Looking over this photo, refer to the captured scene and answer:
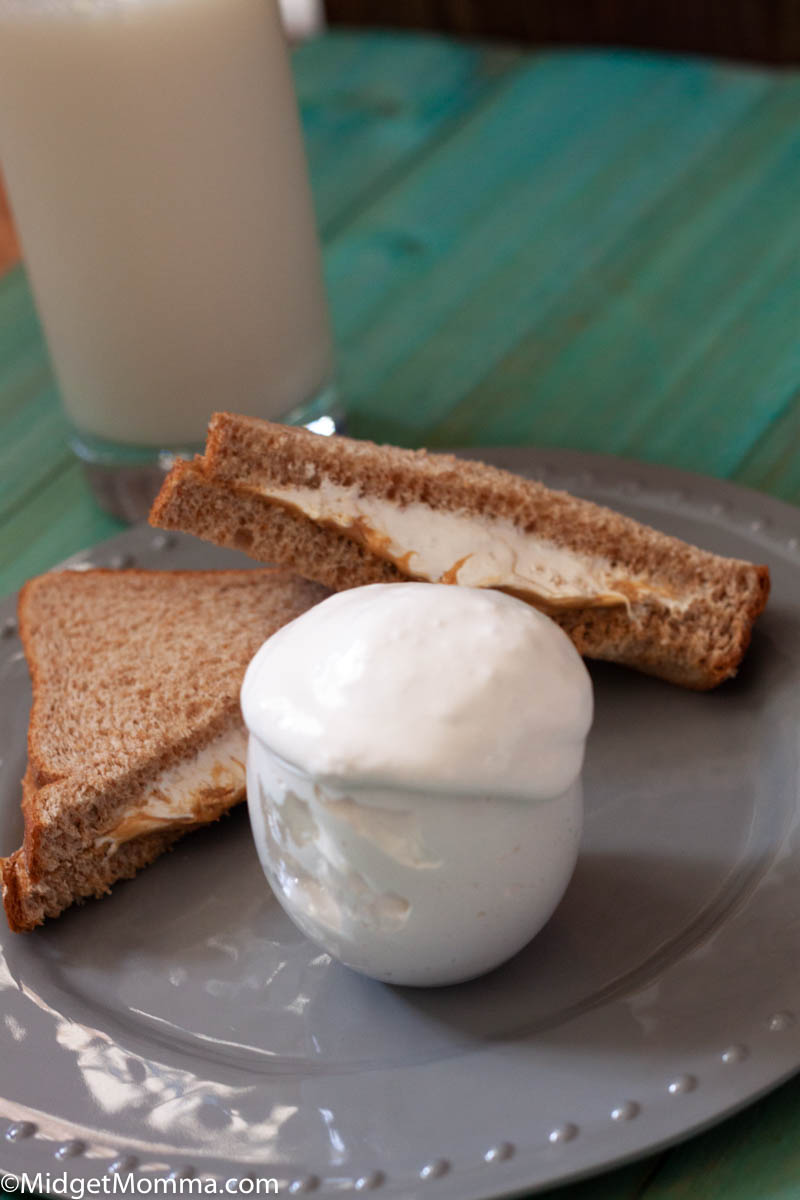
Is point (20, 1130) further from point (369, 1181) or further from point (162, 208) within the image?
point (162, 208)

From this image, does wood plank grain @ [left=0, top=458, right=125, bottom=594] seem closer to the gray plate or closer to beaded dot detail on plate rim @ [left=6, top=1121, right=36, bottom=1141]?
the gray plate

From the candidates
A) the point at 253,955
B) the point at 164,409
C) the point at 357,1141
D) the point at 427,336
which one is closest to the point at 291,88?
the point at 164,409

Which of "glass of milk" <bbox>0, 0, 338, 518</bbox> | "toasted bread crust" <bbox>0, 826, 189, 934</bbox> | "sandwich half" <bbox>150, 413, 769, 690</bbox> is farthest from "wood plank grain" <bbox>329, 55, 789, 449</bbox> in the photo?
"toasted bread crust" <bbox>0, 826, 189, 934</bbox>

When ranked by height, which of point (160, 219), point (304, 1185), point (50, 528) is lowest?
point (50, 528)

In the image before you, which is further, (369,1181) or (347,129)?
(347,129)

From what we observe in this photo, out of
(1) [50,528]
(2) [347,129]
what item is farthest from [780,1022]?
(2) [347,129]

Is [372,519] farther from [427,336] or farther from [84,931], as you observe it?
[427,336]

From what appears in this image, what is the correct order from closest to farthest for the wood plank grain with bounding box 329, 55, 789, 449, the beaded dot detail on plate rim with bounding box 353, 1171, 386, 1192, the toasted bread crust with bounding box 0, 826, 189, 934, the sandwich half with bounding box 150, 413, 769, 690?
the beaded dot detail on plate rim with bounding box 353, 1171, 386, 1192, the toasted bread crust with bounding box 0, 826, 189, 934, the sandwich half with bounding box 150, 413, 769, 690, the wood plank grain with bounding box 329, 55, 789, 449
